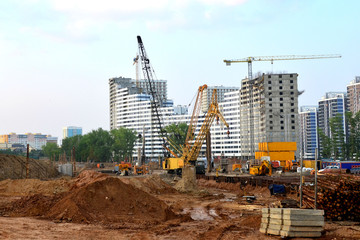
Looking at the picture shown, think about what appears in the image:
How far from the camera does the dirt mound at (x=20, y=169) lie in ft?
168

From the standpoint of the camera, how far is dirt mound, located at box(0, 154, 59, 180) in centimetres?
5135

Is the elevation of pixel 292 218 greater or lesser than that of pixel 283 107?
lesser

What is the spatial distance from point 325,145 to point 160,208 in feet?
370

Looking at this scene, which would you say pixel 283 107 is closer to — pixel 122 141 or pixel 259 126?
pixel 259 126

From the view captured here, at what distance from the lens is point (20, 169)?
53.6 metres

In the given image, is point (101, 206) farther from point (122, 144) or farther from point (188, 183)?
point (122, 144)

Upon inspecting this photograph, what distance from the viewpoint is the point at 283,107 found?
15375cm

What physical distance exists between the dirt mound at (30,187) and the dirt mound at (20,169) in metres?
7.49

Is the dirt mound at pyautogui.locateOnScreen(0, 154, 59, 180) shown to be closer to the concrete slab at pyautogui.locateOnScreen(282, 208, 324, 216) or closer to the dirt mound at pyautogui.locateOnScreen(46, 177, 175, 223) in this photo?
the dirt mound at pyautogui.locateOnScreen(46, 177, 175, 223)

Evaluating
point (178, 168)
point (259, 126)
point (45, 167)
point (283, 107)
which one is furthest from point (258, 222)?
point (259, 126)

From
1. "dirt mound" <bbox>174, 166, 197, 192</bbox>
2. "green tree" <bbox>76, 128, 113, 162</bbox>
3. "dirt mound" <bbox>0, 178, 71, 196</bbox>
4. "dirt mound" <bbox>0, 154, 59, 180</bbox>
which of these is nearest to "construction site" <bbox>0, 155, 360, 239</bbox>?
"dirt mound" <bbox>174, 166, 197, 192</bbox>

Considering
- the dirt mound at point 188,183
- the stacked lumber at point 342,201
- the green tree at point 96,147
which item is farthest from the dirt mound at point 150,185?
the green tree at point 96,147

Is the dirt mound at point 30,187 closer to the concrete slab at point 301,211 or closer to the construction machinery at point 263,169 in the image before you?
the construction machinery at point 263,169

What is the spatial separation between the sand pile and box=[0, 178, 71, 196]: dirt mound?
13.8 metres
